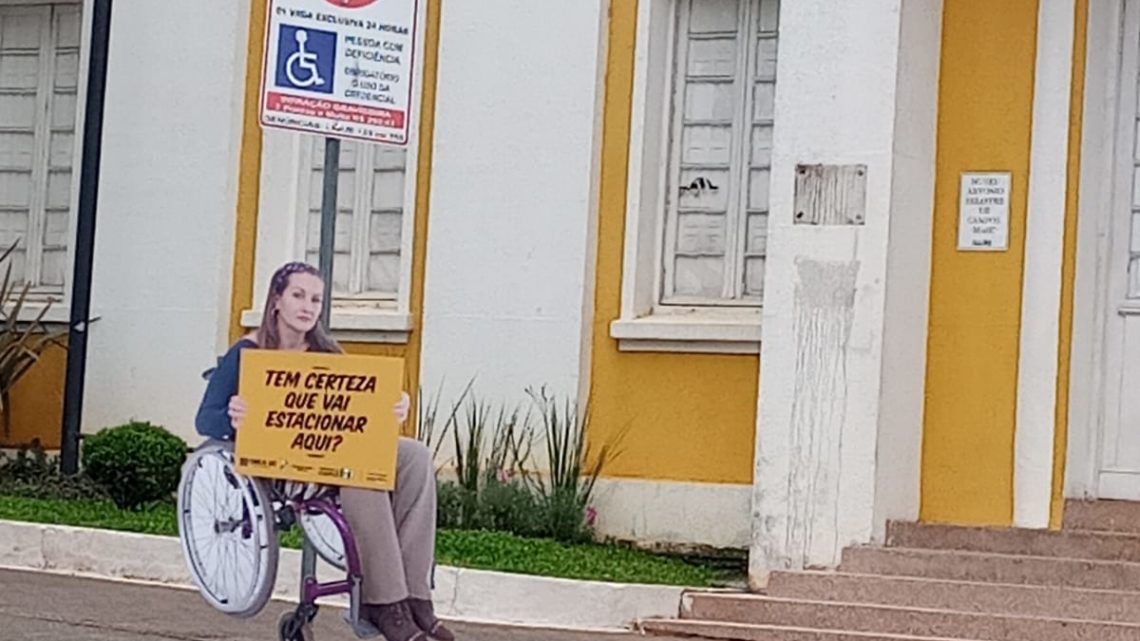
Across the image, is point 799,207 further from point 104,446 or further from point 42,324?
point 42,324

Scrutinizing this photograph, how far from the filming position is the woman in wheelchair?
684cm

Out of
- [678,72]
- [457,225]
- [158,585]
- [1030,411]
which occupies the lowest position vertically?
[158,585]

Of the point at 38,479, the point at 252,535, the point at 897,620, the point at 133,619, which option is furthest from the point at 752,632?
the point at 38,479

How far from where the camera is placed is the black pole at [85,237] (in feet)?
46.1

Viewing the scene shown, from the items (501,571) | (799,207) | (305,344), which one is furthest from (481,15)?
(305,344)

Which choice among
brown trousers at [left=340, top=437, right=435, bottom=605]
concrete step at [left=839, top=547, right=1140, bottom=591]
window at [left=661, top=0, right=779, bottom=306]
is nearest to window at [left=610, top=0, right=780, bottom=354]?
window at [left=661, top=0, right=779, bottom=306]

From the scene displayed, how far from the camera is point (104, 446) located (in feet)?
43.8

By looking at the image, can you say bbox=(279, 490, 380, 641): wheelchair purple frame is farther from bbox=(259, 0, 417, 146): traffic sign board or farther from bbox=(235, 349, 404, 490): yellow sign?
bbox=(259, 0, 417, 146): traffic sign board

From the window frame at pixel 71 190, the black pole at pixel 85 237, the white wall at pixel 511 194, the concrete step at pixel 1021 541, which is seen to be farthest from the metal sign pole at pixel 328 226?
the window frame at pixel 71 190

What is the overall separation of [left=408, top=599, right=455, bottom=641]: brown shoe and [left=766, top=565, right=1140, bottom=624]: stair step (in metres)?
3.98

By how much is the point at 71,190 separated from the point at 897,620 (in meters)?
6.98

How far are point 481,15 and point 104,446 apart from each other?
3.44 meters

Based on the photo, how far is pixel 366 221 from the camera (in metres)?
13.9

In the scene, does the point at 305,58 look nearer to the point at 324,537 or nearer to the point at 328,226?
the point at 328,226
